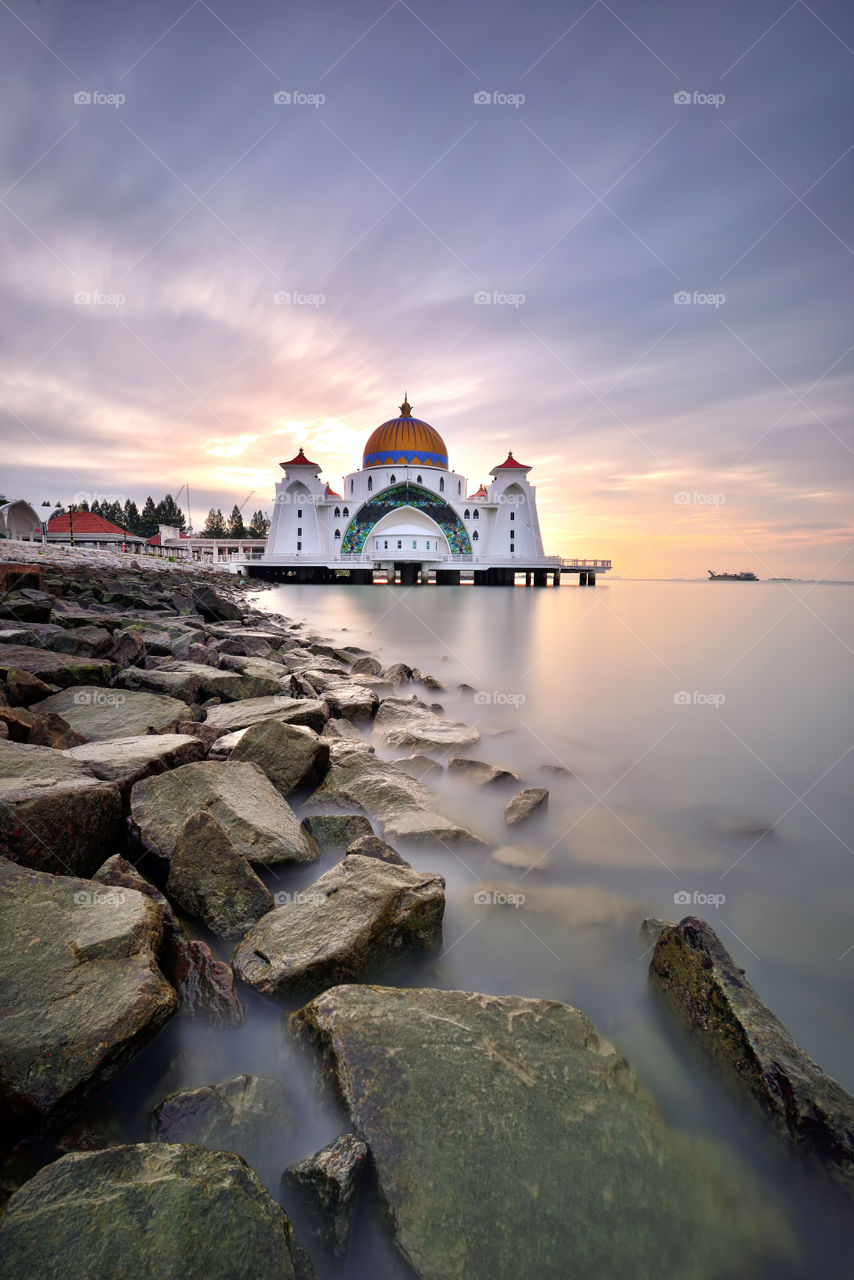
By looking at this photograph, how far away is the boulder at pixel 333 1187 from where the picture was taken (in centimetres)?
138

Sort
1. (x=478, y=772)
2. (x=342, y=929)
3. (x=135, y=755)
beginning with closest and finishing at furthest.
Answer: (x=342, y=929) → (x=135, y=755) → (x=478, y=772)

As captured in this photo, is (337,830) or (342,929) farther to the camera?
(337,830)

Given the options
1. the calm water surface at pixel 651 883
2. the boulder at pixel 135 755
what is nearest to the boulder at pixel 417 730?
the calm water surface at pixel 651 883

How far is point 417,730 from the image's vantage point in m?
5.49

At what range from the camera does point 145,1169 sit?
1236 mm

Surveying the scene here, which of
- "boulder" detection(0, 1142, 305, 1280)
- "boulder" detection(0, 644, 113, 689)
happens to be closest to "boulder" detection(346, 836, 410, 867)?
"boulder" detection(0, 1142, 305, 1280)

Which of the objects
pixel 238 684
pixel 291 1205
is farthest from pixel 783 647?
pixel 291 1205

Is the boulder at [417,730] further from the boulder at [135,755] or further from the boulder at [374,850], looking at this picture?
the boulder at [374,850]

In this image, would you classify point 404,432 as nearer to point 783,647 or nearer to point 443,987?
point 783,647

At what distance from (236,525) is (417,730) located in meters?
106

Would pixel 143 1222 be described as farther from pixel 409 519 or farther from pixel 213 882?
pixel 409 519

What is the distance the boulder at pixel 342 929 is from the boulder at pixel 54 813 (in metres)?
0.82

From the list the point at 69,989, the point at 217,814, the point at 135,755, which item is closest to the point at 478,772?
the point at 217,814

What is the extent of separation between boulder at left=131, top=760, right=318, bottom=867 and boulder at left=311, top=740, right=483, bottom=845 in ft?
Answer: 1.96
